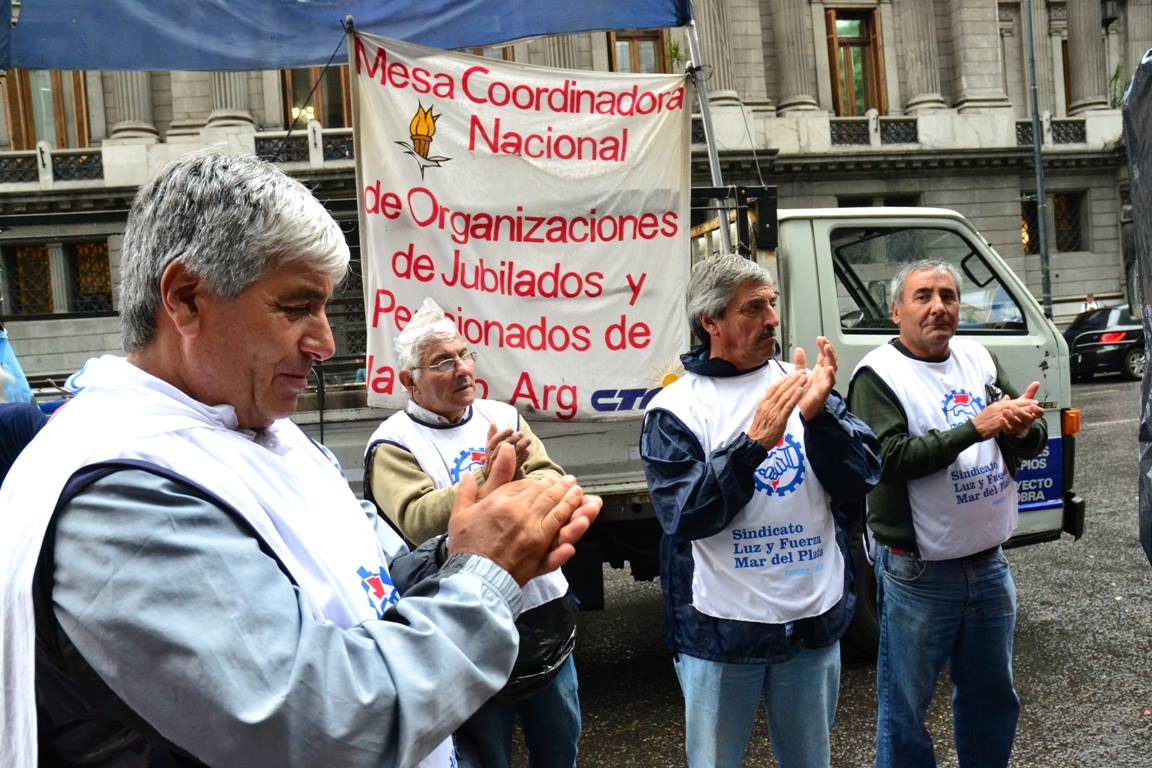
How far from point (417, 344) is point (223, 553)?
194 centimetres

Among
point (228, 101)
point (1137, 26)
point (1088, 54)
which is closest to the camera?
point (228, 101)

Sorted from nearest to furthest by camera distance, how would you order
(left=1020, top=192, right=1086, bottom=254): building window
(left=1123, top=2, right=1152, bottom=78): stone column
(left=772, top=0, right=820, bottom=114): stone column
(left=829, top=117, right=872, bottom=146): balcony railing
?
1. (left=772, top=0, right=820, bottom=114): stone column
2. (left=829, top=117, right=872, bottom=146): balcony railing
3. (left=1020, top=192, right=1086, bottom=254): building window
4. (left=1123, top=2, right=1152, bottom=78): stone column

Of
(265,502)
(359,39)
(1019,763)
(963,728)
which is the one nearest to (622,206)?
(359,39)

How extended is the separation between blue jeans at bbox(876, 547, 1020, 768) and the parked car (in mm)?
16116

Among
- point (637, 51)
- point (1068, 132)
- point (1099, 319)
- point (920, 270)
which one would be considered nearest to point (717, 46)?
point (637, 51)

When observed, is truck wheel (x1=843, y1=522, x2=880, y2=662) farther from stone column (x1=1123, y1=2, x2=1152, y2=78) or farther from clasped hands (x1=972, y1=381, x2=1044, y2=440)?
stone column (x1=1123, y1=2, x2=1152, y2=78)

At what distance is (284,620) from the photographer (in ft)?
3.67

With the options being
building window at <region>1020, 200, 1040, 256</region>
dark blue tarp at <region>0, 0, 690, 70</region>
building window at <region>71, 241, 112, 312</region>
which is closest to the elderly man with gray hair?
dark blue tarp at <region>0, 0, 690, 70</region>

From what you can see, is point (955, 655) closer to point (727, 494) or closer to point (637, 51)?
point (727, 494)

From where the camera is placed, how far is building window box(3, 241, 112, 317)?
57.9ft

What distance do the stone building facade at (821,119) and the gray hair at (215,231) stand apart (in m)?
16.4

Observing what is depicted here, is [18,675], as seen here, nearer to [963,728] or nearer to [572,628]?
[572,628]

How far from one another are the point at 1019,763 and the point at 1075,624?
6.17ft

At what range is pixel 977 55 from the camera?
85.8ft
